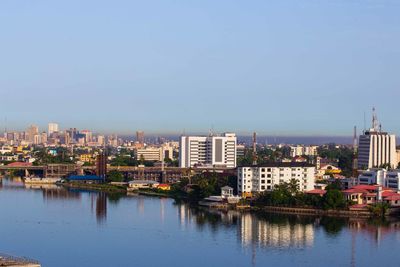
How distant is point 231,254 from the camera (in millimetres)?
10242

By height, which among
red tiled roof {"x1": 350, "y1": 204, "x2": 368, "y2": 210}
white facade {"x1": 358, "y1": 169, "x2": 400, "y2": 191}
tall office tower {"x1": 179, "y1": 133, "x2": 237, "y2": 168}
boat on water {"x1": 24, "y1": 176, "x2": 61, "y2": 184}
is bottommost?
red tiled roof {"x1": 350, "y1": 204, "x2": 368, "y2": 210}

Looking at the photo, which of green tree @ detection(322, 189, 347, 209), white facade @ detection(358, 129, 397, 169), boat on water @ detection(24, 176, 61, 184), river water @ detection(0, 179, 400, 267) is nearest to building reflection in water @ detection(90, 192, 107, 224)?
river water @ detection(0, 179, 400, 267)

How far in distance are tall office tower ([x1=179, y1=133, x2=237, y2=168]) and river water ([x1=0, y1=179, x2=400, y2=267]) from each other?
11.0 m

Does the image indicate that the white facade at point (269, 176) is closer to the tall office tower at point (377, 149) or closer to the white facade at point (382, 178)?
the white facade at point (382, 178)

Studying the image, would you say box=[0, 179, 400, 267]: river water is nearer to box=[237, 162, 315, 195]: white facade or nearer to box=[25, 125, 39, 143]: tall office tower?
box=[237, 162, 315, 195]: white facade

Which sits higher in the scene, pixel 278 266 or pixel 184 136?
pixel 184 136

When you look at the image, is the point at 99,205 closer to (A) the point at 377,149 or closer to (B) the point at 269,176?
(B) the point at 269,176

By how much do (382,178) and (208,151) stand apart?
34.7 feet

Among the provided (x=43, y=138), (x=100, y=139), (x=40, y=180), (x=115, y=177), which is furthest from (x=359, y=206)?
(x=100, y=139)

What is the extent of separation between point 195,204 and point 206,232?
4.37 metres

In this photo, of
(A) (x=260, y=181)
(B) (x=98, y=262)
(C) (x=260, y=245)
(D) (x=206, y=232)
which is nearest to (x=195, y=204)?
(A) (x=260, y=181)

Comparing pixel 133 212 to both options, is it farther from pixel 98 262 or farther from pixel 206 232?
pixel 98 262

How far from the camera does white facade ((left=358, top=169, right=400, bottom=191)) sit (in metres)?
16.9

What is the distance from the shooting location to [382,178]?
1734 centimetres
